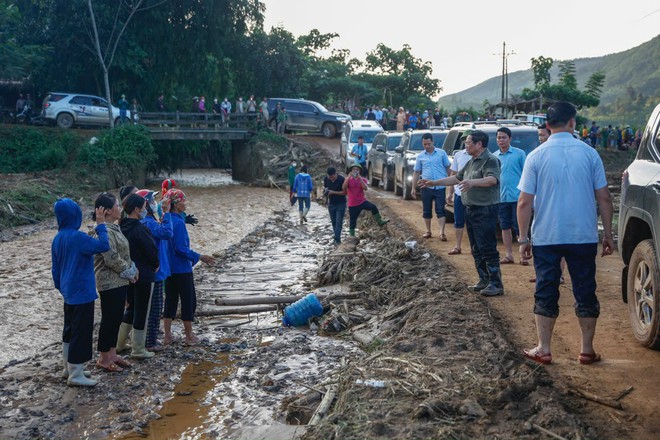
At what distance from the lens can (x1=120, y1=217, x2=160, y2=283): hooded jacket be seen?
23.9ft

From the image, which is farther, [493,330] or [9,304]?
[9,304]

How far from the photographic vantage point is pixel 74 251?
6.51m

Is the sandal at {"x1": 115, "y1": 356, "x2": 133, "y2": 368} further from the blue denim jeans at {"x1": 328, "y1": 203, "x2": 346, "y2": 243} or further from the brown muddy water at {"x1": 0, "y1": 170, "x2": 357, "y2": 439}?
the blue denim jeans at {"x1": 328, "y1": 203, "x2": 346, "y2": 243}

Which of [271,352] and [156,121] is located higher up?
[156,121]

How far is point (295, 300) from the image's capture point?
10.0 m

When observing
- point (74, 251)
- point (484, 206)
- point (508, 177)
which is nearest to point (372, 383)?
point (74, 251)

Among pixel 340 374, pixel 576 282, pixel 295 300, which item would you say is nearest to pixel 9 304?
pixel 295 300

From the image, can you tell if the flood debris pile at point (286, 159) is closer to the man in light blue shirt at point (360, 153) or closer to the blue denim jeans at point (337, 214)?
the man in light blue shirt at point (360, 153)

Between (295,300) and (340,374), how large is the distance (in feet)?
12.8

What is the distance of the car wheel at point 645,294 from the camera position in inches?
224

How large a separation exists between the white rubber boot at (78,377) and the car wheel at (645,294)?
482cm

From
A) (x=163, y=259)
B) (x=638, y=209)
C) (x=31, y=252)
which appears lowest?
(x=31, y=252)

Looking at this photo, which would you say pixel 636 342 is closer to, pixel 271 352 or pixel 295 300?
pixel 271 352

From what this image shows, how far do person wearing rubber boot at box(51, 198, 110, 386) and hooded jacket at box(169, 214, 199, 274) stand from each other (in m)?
1.18
